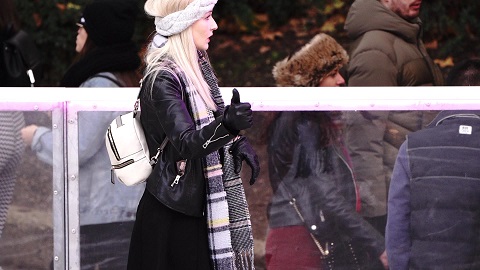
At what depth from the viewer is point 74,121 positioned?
5.05 metres

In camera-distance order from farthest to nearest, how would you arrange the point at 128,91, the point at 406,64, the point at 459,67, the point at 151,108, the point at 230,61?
the point at 230,61 < the point at 406,64 < the point at 459,67 < the point at 128,91 < the point at 151,108

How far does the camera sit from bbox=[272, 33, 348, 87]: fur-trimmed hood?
19.5ft

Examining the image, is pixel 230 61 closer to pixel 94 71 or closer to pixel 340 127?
pixel 94 71

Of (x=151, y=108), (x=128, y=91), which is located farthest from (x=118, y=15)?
(x=151, y=108)

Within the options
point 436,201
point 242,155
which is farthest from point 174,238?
point 436,201

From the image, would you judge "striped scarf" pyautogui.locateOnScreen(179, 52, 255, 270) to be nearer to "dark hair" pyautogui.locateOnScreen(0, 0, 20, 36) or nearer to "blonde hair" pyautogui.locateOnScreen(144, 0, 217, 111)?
→ "blonde hair" pyautogui.locateOnScreen(144, 0, 217, 111)

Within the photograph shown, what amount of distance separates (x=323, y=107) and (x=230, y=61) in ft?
18.8

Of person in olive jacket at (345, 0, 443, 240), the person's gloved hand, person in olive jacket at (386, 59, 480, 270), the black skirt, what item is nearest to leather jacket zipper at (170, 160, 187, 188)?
the black skirt

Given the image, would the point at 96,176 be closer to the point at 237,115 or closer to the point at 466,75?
the point at 237,115

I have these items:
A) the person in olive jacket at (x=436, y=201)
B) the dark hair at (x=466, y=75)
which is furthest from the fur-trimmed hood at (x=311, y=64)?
the person in olive jacket at (x=436, y=201)

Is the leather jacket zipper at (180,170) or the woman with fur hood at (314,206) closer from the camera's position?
the leather jacket zipper at (180,170)

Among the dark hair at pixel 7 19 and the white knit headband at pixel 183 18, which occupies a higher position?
the white knit headband at pixel 183 18

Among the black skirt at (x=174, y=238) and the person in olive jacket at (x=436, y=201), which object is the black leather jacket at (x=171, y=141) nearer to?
the black skirt at (x=174, y=238)

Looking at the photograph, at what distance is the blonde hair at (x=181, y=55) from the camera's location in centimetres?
425
